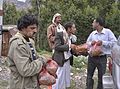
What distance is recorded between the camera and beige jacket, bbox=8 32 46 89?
13.8 ft

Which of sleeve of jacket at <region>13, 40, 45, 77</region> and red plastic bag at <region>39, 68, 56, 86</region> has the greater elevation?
sleeve of jacket at <region>13, 40, 45, 77</region>

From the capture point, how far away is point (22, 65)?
419cm

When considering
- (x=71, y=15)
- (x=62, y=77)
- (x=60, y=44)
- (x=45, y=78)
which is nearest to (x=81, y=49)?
(x=60, y=44)

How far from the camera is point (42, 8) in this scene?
686 inches

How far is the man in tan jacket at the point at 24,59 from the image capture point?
4211 mm

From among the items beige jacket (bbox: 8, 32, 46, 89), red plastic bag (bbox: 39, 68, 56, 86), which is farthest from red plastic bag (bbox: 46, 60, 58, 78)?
beige jacket (bbox: 8, 32, 46, 89)

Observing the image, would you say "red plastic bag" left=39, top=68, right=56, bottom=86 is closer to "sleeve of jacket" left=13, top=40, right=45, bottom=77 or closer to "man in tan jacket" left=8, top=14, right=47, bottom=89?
"man in tan jacket" left=8, top=14, right=47, bottom=89

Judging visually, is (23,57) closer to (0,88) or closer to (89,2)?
(0,88)

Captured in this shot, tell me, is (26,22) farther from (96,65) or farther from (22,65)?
(96,65)

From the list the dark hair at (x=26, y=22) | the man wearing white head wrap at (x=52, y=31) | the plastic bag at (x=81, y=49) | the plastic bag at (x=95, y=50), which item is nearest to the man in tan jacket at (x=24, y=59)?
the dark hair at (x=26, y=22)

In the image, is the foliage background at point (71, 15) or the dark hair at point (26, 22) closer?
the dark hair at point (26, 22)

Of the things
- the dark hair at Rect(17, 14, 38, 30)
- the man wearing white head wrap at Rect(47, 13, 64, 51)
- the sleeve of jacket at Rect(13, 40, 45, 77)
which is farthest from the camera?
the man wearing white head wrap at Rect(47, 13, 64, 51)

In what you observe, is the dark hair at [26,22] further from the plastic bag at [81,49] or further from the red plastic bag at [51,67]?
the plastic bag at [81,49]

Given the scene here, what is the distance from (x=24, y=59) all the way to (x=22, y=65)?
0.23 ft
